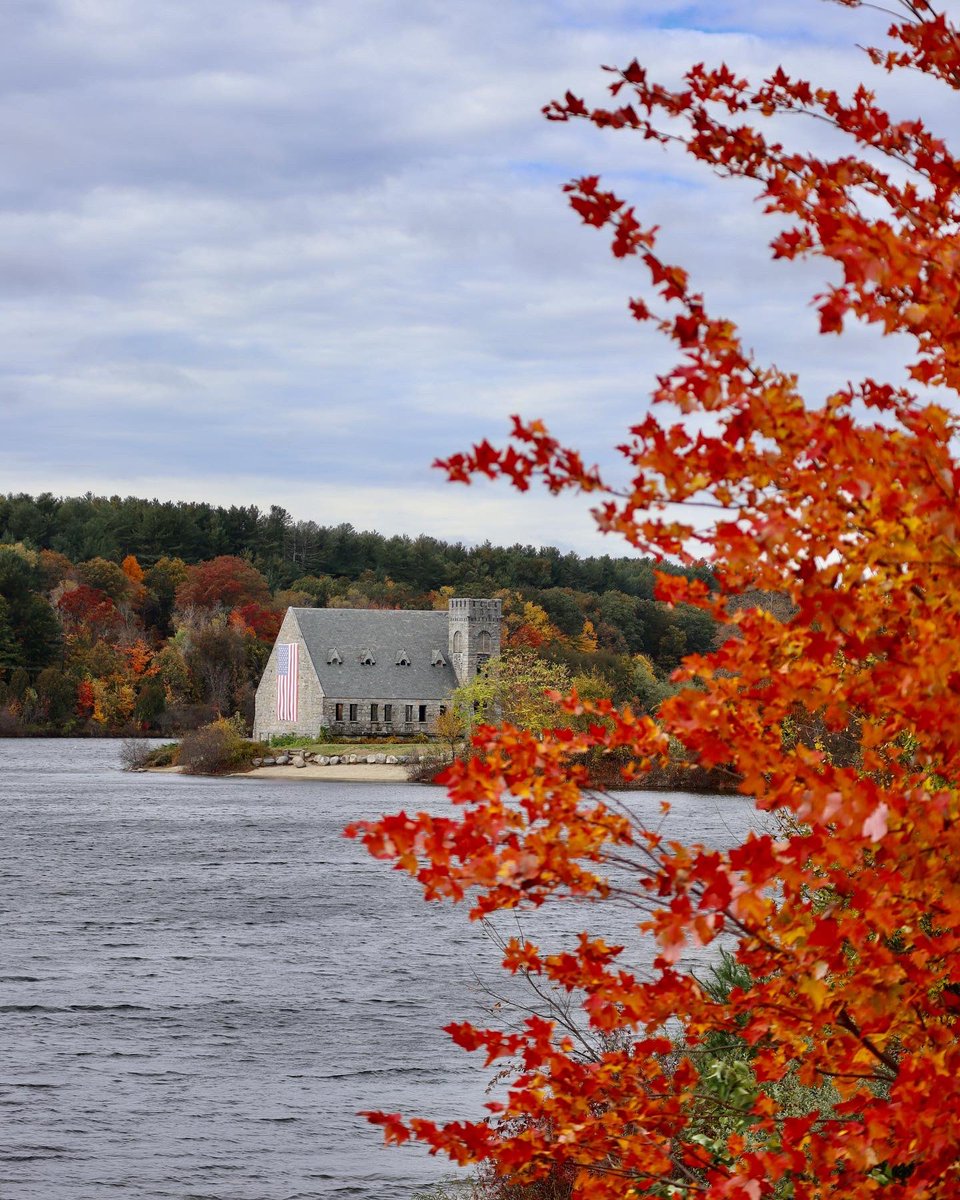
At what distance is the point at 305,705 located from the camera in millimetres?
74188

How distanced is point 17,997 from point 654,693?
56608 millimetres

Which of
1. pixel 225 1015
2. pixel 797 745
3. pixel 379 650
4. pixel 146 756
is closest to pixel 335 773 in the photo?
pixel 146 756

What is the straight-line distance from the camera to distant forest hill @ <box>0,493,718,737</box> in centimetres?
9506

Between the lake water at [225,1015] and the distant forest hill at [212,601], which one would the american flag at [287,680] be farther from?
the lake water at [225,1015]

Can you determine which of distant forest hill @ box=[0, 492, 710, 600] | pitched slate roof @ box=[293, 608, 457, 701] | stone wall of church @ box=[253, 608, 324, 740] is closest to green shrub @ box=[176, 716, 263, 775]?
stone wall of church @ box=[253, 608, 324, 740]

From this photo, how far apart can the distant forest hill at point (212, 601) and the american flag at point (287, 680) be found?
39.1 feet

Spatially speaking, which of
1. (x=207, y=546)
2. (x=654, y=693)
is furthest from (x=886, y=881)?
(x=207, y=546)

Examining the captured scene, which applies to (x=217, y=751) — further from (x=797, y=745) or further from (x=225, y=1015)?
(x=797, y=745)

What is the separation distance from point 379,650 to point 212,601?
38.9m

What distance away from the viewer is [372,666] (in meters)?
74.9

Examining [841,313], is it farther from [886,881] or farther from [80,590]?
[80,590]

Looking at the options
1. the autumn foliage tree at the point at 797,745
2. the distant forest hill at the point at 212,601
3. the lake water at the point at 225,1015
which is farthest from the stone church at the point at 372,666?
the autumn foliage tree at the point at 797,745

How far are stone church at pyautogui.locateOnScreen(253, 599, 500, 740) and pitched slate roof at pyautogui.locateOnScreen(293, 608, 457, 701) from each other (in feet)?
0.16

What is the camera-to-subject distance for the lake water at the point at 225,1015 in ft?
41.2
